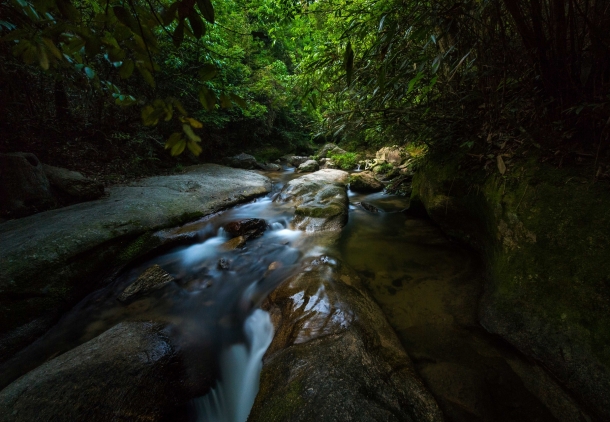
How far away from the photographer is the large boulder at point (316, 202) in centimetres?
507

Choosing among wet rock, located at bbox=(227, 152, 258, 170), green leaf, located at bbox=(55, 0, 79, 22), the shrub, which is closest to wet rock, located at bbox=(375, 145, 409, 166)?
the shrub

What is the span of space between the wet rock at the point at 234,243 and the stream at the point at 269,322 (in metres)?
0.06

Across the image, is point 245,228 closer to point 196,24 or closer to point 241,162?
point 196,24

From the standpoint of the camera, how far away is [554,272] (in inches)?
80.7

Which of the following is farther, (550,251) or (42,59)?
(550,251)

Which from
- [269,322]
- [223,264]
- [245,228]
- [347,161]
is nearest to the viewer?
[269,322]

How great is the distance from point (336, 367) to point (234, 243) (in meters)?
3.27

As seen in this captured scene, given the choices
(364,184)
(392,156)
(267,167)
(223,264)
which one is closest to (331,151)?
(267,167)

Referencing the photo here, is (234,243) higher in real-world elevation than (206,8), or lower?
lower

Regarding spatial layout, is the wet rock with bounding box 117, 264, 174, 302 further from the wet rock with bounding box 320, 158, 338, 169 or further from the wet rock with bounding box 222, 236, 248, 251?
the wet rock with bounding box 320, 158, 338, 169

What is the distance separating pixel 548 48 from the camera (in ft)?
6.52

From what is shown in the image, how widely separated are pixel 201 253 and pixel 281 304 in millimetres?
2182

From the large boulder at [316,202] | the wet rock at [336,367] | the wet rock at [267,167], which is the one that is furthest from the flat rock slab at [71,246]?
the wet rock at [267,167]

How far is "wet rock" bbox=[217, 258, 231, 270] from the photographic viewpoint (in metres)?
4.02
